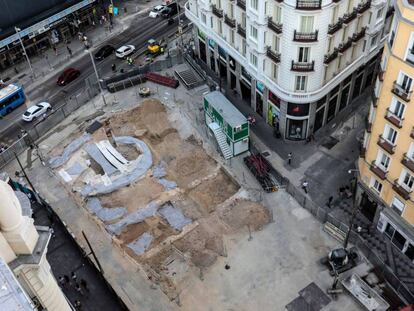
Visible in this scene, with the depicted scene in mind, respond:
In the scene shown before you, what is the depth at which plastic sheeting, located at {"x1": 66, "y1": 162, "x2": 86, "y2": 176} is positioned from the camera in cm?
7469

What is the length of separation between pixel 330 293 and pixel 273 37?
1400 inches

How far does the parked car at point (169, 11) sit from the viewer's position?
107250mm

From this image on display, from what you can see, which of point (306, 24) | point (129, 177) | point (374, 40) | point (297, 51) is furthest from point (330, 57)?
point (129, 177)

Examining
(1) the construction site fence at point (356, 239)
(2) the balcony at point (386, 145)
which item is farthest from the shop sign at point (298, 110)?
(2) the balcony at point (386, 145)

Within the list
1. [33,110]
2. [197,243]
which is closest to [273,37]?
[197,243]

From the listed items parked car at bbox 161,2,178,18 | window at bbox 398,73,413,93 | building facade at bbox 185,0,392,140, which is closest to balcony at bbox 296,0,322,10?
building facade at bbox 185,0,392,140

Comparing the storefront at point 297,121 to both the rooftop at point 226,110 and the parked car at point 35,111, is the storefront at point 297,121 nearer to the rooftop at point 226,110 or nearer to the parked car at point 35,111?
the rooftop at point 226,110

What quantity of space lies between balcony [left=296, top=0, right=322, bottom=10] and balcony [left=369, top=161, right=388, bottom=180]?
21.1 metres

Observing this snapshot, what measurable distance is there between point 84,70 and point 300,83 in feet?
157

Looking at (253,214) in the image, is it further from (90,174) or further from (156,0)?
(156,0)

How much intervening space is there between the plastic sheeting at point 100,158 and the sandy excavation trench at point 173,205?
122 centimetres

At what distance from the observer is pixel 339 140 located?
7588 centimetres

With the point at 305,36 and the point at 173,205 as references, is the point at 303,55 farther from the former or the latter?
the point at 173,205

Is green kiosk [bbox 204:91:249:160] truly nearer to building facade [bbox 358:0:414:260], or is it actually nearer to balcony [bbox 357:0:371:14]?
building facade [bbox 358:0:414:260]
